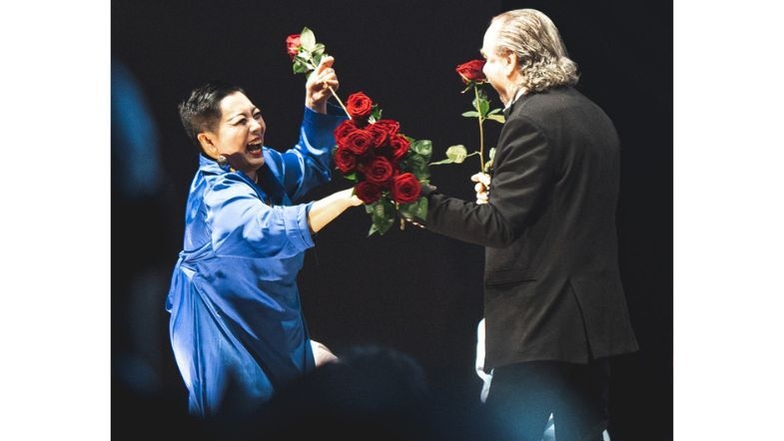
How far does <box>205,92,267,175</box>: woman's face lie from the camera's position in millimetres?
5125

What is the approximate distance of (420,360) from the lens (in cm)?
521

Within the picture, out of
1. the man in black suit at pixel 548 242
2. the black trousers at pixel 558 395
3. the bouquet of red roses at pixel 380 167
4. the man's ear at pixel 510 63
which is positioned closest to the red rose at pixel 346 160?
the bouquet of red roses at pixel 380 167

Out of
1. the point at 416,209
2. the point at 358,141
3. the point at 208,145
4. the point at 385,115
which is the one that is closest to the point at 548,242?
the point at 416,209

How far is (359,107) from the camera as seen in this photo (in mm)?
4660

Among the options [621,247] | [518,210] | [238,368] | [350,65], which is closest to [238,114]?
[350,65]

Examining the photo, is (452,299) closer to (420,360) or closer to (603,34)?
(420,360)

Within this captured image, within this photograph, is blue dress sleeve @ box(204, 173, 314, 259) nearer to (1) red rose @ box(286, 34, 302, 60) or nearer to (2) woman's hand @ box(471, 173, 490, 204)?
(1) red rose @ box(286, 34, 302, 60)

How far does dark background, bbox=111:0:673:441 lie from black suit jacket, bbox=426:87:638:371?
63 cm

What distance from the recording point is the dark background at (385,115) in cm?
519

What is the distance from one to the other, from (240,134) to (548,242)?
1.37m

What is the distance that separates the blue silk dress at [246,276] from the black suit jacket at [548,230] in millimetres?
815

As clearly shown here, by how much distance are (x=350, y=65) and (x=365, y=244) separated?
731mm

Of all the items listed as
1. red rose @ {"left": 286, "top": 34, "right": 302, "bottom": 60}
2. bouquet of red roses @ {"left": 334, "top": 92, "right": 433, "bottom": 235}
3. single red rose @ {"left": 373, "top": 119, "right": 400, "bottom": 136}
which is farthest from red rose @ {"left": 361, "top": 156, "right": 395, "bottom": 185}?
red rose @ {"left": 286, "top": 34, "right": 302, "bottom": 60}

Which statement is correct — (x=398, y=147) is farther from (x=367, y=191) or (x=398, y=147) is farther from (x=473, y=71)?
(x=473, y=71)
